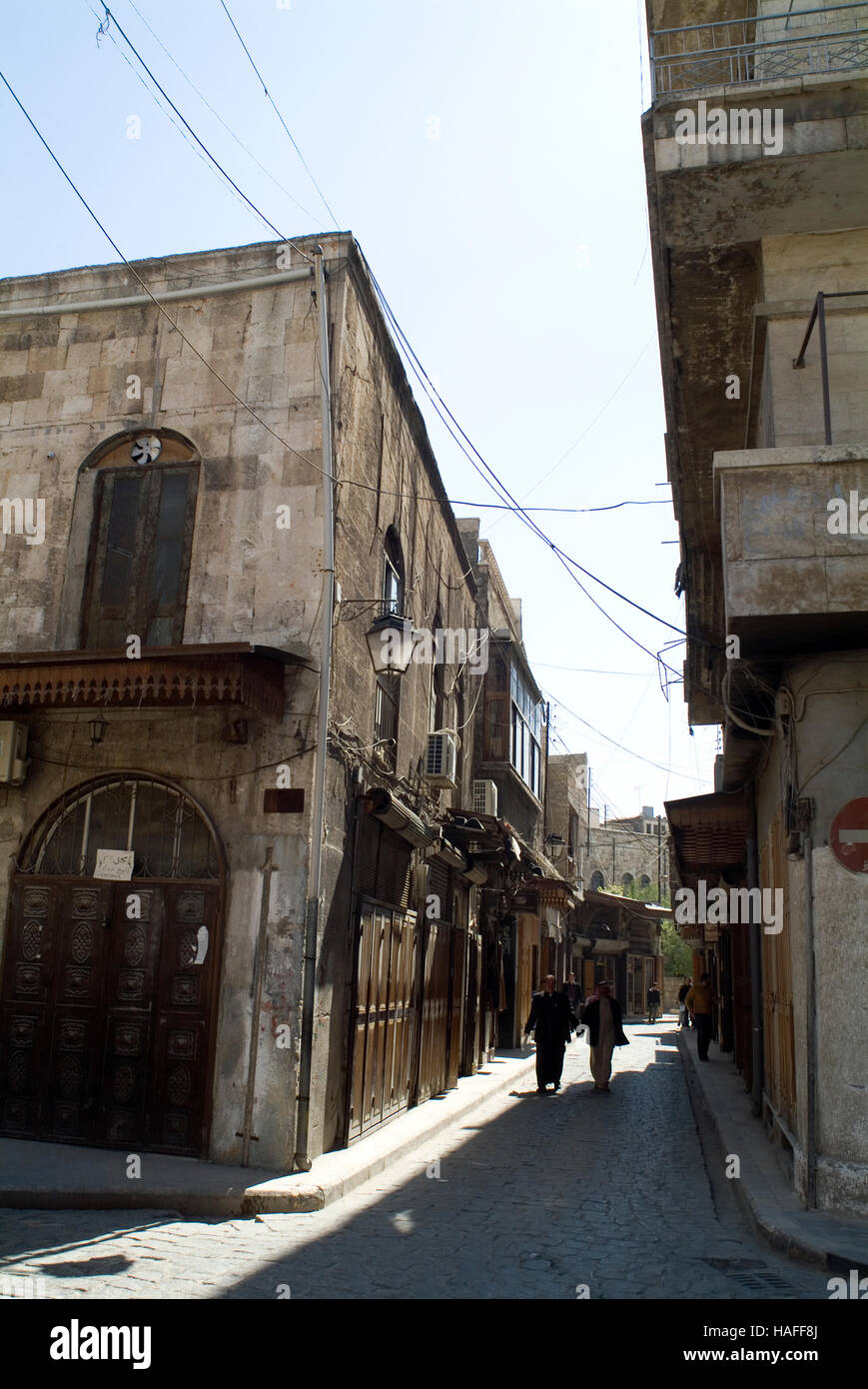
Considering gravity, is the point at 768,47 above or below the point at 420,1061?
above

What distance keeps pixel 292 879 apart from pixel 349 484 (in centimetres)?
376

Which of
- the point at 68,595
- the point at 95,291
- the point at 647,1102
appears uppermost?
the point at 95,291

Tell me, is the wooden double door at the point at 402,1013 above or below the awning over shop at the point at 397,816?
below

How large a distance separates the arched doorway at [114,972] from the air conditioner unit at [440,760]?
449 cm

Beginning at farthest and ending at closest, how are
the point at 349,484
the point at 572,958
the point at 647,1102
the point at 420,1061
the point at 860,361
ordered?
the point at 572,958 → the point at 647,1102 → the point at 420,1061 → the point at 349,484 → the point at 860,361

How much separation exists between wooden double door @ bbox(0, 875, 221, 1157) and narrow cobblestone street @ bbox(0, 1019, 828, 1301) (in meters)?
1.53

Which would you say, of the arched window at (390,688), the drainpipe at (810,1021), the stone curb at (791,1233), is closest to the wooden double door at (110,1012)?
the arched window at (390,688)

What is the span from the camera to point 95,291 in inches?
414

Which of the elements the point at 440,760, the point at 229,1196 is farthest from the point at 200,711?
the point at 440,760

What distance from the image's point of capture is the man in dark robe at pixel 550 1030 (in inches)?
596

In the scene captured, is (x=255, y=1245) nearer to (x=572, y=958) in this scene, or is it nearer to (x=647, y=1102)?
(x=647, y=1102)

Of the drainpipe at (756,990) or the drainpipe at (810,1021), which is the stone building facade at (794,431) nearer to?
the drainpipe at (810,1021)

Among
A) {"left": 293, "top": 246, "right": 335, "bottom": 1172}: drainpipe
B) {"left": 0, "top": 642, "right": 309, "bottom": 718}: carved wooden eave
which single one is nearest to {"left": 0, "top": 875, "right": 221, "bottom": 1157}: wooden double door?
{"left": 293, "top": 246, "right": 335, "bottom": 1172}: drainpipe
